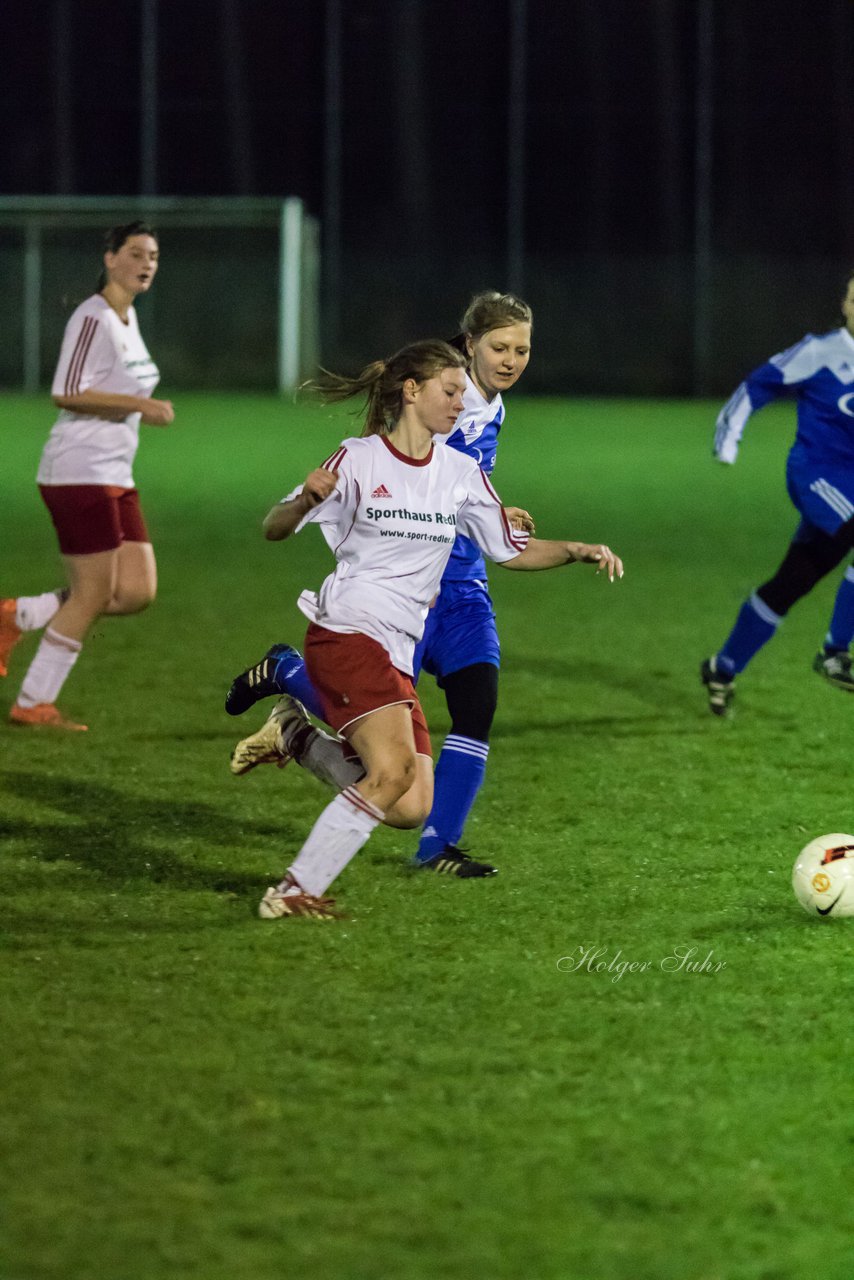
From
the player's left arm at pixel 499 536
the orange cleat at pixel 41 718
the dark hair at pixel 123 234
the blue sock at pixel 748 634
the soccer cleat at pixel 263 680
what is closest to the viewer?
the player's left arm at pixel 499 536

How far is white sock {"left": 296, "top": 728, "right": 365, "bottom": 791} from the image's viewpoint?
5379mm

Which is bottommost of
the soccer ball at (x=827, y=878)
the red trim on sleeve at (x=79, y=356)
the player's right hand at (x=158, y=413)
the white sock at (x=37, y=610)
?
the white sock at (x=37, y=610)

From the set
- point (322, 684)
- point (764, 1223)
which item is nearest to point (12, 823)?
point (322, 684)

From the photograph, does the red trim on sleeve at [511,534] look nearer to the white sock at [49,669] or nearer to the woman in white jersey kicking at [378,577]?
the woman in white jersey kicking at [378,577]

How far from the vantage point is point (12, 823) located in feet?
19.7

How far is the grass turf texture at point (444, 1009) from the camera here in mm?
3143

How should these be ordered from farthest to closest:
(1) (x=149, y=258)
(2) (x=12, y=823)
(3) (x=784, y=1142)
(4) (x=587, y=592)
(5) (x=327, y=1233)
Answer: (4) (x=587, y=592) < (1) (x=149, y=258) < (2) (x=12, y=823) < (3) (x=784, y=1142) < (5) (x=327, y=1233)

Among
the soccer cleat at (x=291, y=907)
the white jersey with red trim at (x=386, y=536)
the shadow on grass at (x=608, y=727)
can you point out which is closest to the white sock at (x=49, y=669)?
the shadow on grass at (x=608, y=727)

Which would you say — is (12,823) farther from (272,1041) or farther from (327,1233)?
(327,1233)

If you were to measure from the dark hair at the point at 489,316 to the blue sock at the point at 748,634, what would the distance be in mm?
2637

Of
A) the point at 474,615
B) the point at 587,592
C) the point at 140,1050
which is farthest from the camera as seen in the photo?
the point at 587,592

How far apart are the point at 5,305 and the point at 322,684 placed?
25.1 meters

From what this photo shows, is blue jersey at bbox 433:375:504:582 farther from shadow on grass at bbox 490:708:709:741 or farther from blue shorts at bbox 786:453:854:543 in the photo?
blue shorts at bbox 786:453:854:543

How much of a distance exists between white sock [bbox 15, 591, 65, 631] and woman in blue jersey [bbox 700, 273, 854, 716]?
2.63 meters
